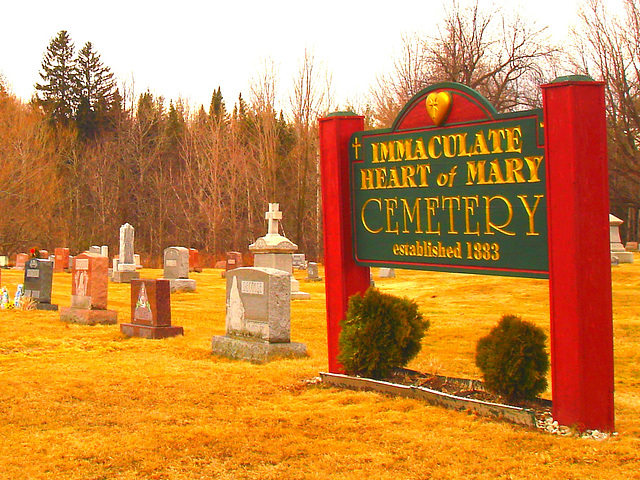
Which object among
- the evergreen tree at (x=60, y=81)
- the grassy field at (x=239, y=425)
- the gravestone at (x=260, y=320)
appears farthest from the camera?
the evergreen tree at (x=60, y=81)

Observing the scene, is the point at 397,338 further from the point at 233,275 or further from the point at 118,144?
the point at 118,144

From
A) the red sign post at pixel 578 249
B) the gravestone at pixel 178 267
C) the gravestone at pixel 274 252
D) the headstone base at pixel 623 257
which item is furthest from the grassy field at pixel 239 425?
the headstone base at pixel 623 257

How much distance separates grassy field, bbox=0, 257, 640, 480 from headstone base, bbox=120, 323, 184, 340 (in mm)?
496

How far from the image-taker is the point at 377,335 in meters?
7.39

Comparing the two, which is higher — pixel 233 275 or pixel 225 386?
pixel 233 275

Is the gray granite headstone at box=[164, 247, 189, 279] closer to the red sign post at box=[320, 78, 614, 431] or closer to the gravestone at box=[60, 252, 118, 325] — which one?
the gravestone at box=[60, 252, 118, 325]

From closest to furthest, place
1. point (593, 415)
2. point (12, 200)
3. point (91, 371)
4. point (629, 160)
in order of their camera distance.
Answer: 1. point (593, 415)
2. point (91, 371)
3. point (629, 160)
4. point (12, 200)

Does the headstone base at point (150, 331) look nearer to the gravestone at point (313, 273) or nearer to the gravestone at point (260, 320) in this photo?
the gravestone at point (260, 320)

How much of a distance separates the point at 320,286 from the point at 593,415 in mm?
19565

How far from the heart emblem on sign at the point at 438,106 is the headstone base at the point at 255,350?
4090mm

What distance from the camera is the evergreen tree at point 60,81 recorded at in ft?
175

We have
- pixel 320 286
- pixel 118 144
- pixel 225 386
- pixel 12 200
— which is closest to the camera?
pixel 225 386

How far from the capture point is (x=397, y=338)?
7398 mm

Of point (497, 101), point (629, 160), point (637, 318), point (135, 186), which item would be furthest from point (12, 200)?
point (637, 318)
